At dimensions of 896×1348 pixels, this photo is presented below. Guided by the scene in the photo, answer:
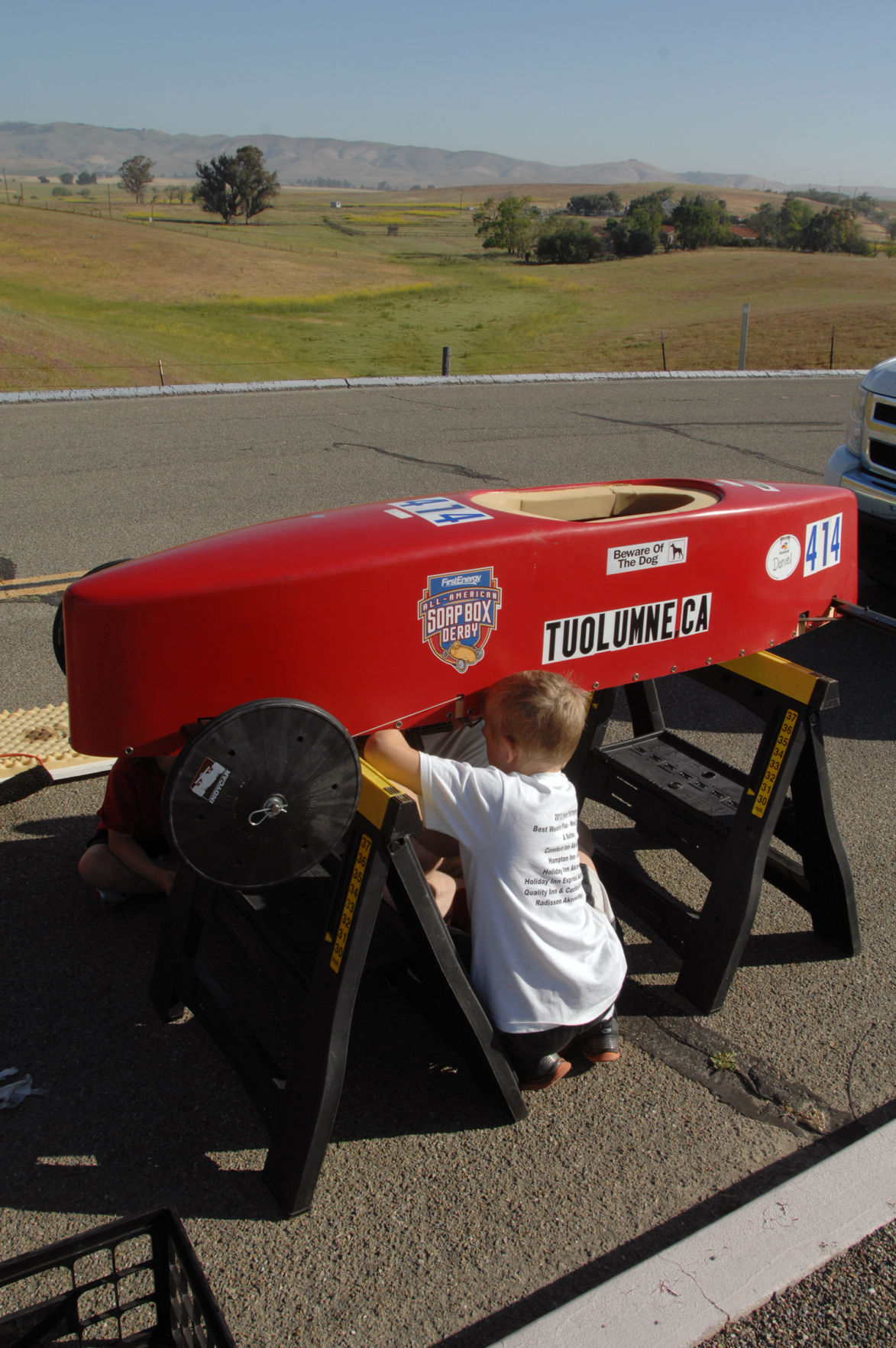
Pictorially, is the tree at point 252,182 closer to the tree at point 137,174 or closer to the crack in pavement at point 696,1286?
the tree at point 137,174

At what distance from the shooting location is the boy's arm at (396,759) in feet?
7.97

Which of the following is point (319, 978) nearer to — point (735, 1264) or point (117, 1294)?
point (117, 1294)

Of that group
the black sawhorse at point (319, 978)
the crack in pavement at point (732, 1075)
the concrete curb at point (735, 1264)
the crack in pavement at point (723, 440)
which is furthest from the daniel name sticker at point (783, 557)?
the crack in pavement at point (723, 440)

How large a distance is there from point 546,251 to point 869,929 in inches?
2995

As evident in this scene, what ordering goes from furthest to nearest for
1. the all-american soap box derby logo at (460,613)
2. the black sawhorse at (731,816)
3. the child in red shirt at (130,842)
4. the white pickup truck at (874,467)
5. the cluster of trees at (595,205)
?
the cluster of trees at (595,205)
the white pickup truck at (874,467)
the child in red shirt at (130,842)
the black sawhorse at (731,816)
the all-american soap box derby logo at (460,613)

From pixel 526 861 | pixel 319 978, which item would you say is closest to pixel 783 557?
pixel 526 861

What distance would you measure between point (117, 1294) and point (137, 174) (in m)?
146

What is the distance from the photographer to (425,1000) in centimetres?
273

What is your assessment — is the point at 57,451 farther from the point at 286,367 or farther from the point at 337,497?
the point at 286,367

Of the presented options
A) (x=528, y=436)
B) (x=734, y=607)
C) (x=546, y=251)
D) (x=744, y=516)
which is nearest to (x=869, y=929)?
(x=734, y=607)

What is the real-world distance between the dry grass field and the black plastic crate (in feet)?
70.8

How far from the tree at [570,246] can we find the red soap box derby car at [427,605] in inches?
2931

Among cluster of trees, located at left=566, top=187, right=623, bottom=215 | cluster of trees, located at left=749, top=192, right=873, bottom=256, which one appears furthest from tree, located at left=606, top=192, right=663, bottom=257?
cluster of trees, located at left=566, top=187, right=623, bottom=215

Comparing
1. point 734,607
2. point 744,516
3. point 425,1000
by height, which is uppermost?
point 744,516
